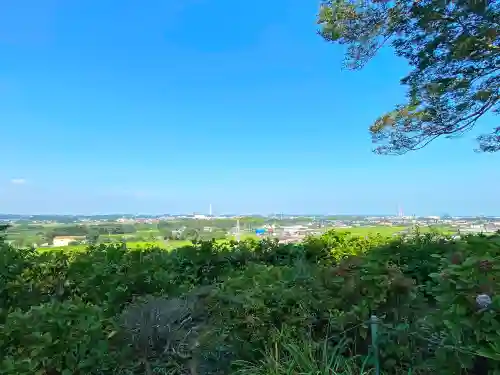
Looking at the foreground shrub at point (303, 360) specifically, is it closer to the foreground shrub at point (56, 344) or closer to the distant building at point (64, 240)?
the foreground shrub at point (56, 344)

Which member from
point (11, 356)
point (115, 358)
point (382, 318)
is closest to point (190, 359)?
point (115, 358)

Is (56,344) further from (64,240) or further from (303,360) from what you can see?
(64,240)

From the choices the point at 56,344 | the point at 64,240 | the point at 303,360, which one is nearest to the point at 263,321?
the point at 303,360

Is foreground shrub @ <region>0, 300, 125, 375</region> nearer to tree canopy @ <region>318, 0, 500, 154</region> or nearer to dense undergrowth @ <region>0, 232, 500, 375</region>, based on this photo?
dense undergrowth @ <region>0, 232, 500, 375</region>

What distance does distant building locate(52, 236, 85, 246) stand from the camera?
449 centimetres

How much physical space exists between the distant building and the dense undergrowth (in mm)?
1100

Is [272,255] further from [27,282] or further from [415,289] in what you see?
[27,282]

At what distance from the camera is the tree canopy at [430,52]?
572 centimetres

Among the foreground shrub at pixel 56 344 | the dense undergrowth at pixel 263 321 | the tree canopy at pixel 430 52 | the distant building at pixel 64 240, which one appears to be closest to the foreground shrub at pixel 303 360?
the dense undergrowth at pixel 263 321

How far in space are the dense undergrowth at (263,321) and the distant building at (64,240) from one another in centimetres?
110

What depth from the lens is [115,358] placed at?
2002 millimetres

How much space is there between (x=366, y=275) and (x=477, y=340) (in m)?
0.78

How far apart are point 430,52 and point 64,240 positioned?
245 inches

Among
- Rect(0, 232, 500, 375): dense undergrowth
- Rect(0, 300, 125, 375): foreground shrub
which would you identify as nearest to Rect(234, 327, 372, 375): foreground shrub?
Rect(0, 232, 500, 375): dense undergrowth
